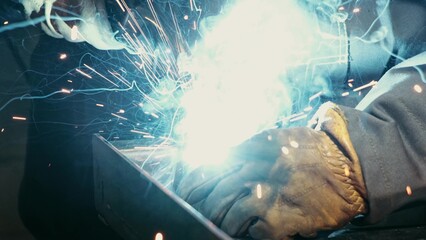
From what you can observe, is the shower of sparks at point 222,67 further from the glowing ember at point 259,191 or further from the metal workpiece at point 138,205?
the glowing ember at point 259,191

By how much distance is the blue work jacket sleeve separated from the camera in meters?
0.93

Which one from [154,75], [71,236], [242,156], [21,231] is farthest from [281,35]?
[21,231]

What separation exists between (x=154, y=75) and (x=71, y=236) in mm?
1085

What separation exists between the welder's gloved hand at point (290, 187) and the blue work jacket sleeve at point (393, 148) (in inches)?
1.2

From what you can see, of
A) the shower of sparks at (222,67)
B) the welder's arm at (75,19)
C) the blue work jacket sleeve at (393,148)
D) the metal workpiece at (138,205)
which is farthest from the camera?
the shower of sparks at (222,67)

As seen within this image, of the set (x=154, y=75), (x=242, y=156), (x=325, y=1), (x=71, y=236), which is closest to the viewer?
(x=242, y=156)

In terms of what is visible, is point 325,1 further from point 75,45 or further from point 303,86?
point 75,45

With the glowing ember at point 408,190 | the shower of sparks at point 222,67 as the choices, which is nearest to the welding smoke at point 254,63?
the shower of sparks at point 222,67

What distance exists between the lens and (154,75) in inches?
87.7

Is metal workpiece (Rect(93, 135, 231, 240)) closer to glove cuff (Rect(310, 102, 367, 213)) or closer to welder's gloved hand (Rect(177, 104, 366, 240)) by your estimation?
welder's gloved hand (Rect(177, 104, 366, 240))

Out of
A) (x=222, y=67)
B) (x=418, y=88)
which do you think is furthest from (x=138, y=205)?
(x=222, y=67)

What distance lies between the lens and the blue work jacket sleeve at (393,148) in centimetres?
93

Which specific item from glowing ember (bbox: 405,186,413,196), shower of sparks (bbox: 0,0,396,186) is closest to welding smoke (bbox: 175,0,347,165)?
shower of sparks (bbox: 0,0,396,186)

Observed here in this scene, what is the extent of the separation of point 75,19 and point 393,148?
1.54 meters
